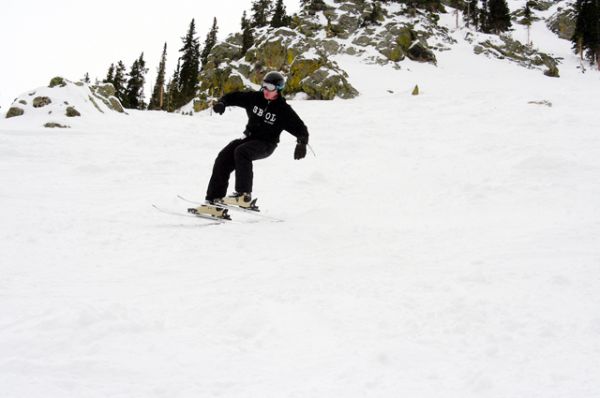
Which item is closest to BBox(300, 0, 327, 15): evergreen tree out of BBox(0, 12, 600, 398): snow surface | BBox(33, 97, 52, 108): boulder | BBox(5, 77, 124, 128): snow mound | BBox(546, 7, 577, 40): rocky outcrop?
BBox(546, 7, 577, 40): rocky outcrop

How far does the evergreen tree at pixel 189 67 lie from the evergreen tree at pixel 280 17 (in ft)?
37.4

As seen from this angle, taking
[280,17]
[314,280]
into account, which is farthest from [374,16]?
[314,280]

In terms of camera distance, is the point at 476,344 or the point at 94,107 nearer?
the point at 476,344

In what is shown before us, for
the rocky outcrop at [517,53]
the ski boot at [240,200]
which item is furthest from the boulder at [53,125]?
the rocky outcrop at [517,53]

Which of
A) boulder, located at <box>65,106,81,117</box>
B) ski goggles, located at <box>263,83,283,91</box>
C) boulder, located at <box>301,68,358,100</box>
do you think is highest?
boulder, located at <box>301,68,358,100</box>

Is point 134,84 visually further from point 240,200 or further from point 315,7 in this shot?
point 240,200

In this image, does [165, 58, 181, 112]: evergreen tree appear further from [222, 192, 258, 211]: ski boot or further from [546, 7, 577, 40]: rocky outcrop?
[546, 7, 577, 40]: rocky outcrop

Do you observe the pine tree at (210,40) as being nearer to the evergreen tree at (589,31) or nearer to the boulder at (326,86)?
the boulder at (326,86)

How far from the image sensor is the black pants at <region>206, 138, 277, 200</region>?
5.36 m

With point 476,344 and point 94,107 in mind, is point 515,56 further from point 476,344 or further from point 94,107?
point 476,344

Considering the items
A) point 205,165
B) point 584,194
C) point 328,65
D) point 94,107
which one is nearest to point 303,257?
point 584,194

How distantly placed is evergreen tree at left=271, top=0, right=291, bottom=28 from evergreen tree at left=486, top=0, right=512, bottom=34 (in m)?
33.4

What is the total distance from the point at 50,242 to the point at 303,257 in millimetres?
2521

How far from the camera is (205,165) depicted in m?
8.57
